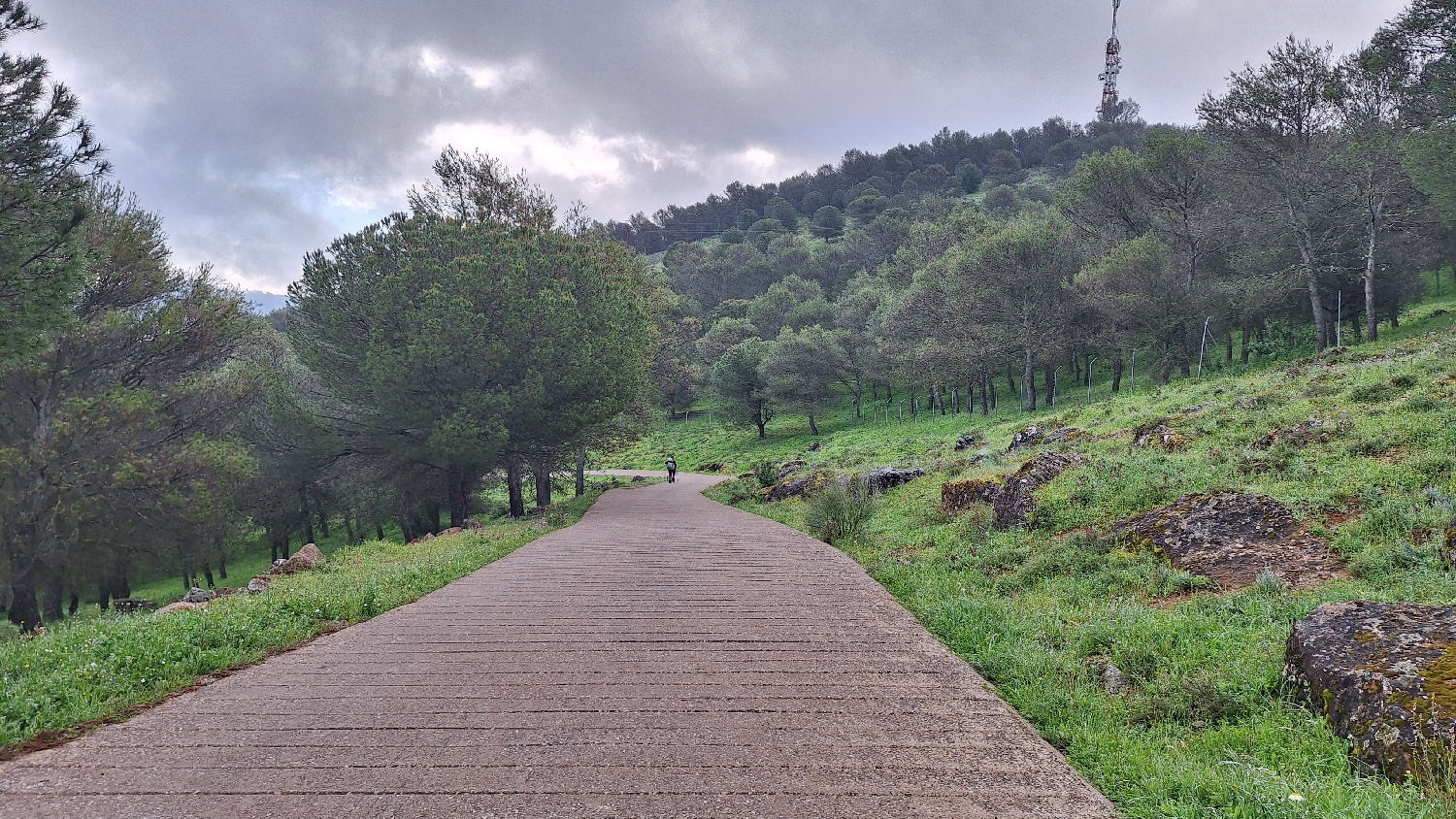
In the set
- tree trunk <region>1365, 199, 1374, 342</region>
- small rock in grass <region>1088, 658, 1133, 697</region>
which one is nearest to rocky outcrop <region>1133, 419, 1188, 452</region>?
small rock in grass <region>1088, 658, 1133, 697</region>

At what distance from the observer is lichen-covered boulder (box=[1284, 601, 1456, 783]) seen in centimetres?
297

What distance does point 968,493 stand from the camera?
1126 cm

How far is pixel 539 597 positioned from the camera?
7117 millimetres

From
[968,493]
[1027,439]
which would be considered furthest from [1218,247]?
[968,493]

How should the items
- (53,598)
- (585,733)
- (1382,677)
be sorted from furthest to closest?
(53,598), (585,733), (1382,677)

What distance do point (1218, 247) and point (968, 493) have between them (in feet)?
97.6

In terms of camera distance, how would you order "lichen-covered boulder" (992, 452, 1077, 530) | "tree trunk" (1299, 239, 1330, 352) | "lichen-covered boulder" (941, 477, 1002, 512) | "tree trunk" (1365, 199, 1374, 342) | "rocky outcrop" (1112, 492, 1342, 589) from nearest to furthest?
1. "rocky outcrop" (1112, 492, 1342, 589)
2. "lichen-covered boulder" (992, 452, 1077, 530)
3. "lichen-covered boulder" (941, 477, 1002, 512)
4. "tree trunk" (1365, 199, 1374, 342)
5. "tree trunk" (1299, 239, 1330, 352)

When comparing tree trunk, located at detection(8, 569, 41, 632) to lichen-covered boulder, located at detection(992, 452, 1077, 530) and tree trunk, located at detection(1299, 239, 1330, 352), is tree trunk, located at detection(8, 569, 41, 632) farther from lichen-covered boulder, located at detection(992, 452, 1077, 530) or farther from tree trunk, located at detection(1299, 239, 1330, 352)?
tree trunk, located at detection(1299, 239, 1330, 352)

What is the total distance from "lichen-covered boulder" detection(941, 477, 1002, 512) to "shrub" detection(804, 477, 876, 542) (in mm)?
1300

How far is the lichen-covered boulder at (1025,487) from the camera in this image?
9.38m

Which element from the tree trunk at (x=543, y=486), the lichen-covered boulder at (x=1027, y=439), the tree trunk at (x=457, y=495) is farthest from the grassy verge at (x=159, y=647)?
the tree trunk at (x=543, y=486)

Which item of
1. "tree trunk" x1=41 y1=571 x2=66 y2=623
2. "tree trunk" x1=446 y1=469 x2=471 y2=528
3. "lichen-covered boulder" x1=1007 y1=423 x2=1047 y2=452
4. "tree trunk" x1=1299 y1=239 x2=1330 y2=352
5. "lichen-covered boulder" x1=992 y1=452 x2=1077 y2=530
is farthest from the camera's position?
"tree trunk" x1=1299 y1=239 x2=1330 y2=352

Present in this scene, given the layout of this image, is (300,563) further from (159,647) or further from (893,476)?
(893,476)

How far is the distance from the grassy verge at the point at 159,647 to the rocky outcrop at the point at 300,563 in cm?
284
